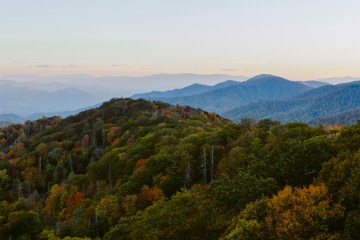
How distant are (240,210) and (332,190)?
1226 cm

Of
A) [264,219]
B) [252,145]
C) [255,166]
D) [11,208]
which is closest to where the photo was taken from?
[264,219]

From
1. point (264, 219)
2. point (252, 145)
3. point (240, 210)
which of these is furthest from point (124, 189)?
point (264, 219)

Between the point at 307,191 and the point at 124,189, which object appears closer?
the point at 307,191

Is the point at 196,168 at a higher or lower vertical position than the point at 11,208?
higher

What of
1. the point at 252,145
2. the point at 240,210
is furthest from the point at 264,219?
the point at 252,145

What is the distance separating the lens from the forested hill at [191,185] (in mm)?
43094

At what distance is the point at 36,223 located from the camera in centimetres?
8306

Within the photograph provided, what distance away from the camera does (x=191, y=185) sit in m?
83.1

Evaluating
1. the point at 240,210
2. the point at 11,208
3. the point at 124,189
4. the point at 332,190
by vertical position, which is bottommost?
the point at 11,208

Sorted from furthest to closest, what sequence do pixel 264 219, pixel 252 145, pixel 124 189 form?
1. pixel 124 189
2. pixel 252 145
3. pixel 264 219

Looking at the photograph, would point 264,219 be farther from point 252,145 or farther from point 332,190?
point 252,145

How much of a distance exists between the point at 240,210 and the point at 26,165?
10980cm

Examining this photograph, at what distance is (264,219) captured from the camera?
44.5 meters

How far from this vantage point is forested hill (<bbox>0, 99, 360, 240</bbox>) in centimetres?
4309
